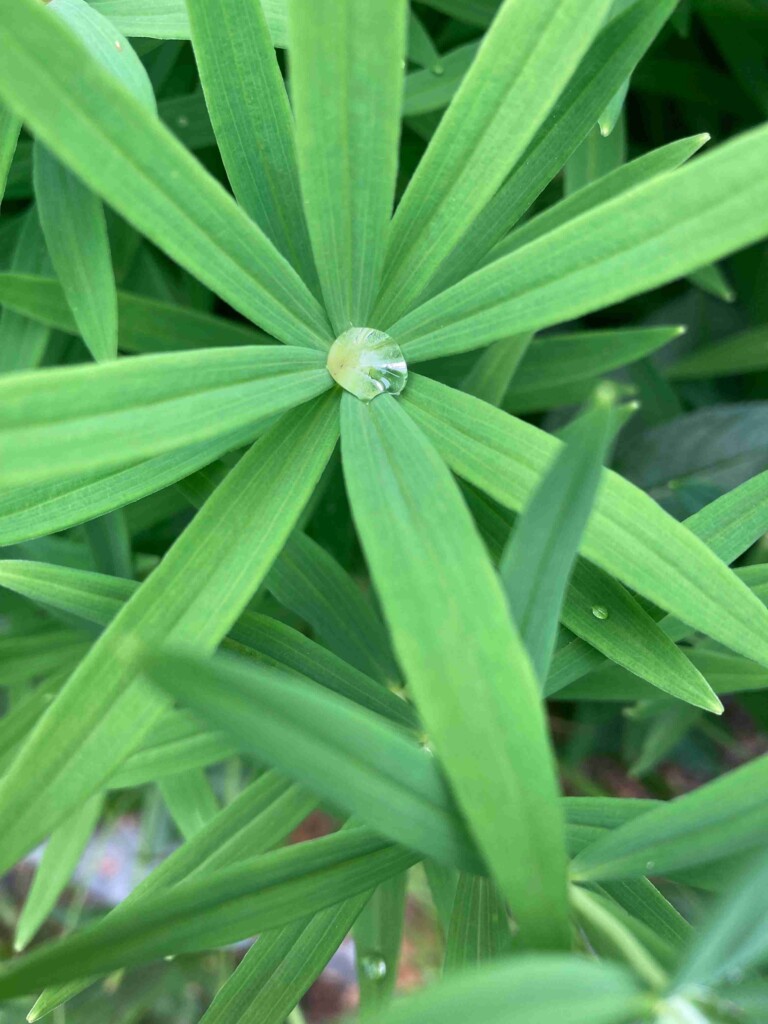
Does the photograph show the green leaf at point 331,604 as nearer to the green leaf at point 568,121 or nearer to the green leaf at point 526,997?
the green leaf at point 568,121

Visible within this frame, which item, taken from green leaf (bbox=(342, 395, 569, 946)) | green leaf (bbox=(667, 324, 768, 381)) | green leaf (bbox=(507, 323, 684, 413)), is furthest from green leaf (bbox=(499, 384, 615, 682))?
green leaf (bbox=(667, 324, 768, 381))

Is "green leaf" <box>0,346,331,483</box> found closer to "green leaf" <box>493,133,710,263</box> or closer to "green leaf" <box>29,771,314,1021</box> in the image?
"green leaf" <box>493,133,710,263</box>

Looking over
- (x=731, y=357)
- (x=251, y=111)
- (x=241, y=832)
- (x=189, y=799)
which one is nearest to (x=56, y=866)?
(x=189, y=799)

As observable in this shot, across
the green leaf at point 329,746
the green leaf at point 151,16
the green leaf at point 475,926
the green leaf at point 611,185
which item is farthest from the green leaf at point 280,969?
the green leaf at point 151,16

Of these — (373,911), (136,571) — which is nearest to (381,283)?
(136,571)

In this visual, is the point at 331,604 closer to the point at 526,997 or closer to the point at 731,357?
the point at 526,997
